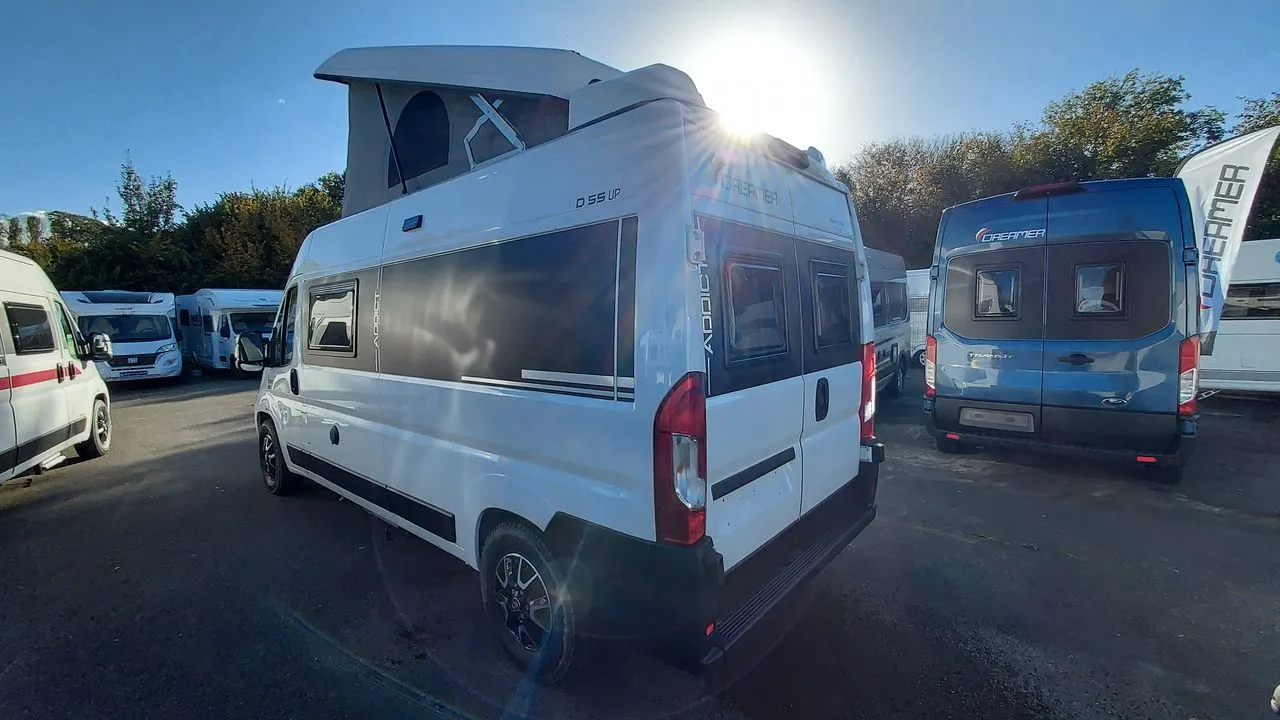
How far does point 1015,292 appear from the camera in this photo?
582 centimetres

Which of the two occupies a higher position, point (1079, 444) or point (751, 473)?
point (751, 473)

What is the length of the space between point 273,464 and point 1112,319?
834 cm

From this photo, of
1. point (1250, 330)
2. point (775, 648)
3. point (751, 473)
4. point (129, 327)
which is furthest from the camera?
point (129, 327)

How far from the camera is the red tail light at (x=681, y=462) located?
7.06 feet

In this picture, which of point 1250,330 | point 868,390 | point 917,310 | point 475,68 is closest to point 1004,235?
point 868,390

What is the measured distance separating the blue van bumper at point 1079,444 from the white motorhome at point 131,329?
59.9ft

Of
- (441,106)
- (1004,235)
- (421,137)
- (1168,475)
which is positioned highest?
(441,106)

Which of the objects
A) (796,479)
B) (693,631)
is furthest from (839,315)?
(693,631)

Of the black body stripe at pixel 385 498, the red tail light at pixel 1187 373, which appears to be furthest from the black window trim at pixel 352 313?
the red tail light at pixel 1187 373

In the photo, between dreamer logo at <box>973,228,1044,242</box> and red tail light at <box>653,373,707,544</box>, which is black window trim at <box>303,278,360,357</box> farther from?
dreamer logo at <box>973,228,1044,242</box>

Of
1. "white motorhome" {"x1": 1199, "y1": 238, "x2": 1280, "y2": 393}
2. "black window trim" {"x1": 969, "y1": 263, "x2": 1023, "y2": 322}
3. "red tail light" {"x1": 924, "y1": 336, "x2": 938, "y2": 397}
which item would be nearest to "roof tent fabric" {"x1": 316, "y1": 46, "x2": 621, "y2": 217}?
"black window trim" {"x1": 969, "y1": 263, "x2": 1023, "y2": 322}

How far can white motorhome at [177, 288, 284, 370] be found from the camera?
16.9 metres

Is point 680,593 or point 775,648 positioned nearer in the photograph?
point 680,593

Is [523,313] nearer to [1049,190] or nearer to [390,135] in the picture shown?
[390,135]
